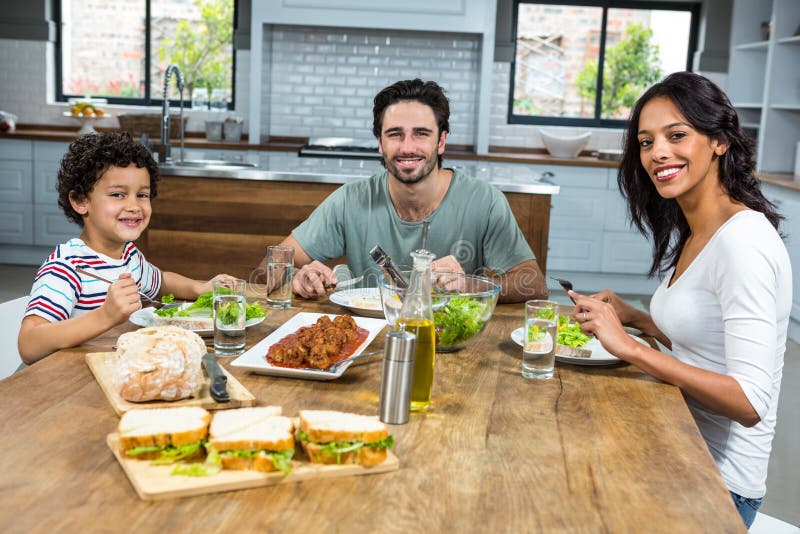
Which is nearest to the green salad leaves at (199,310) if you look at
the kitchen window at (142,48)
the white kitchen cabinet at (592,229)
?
the white kitchen cabinet at (592,229)

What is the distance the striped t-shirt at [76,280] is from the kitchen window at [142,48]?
506cm

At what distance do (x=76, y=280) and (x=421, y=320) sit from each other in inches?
38.3

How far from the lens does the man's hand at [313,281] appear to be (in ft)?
7.16

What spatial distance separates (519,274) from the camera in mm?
2463

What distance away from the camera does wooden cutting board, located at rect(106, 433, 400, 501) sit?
1027 mm

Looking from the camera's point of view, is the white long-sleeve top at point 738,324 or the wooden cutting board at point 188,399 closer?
the wooden cutting board at point 188,399

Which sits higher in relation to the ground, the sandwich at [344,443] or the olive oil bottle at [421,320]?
the olive oil bottle at [421,320]

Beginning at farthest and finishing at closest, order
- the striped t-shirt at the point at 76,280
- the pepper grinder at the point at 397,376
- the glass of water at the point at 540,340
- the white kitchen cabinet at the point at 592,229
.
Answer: the white kitchen cabinet at the point at 592,229, the striped t-shirt at the point at 76,280, the glass of water at the point at 540,340, the pepper grinder at the point at 397,376

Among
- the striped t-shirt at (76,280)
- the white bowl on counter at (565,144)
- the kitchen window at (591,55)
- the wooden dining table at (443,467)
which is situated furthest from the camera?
the kitchen window at (591,55)

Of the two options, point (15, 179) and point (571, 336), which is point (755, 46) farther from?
point (15, 179)

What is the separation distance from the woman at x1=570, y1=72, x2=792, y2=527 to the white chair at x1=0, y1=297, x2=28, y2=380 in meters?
1.34

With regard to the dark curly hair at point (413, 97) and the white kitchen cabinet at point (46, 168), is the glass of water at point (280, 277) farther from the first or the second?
the white kitchen cabinet at point (46, 168)

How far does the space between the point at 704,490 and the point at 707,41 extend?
20.9 feet

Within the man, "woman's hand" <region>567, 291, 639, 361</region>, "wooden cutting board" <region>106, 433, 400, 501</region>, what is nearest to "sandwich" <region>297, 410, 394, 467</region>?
"wooden cutting board" <region>106, 433, 400, 501</region>
